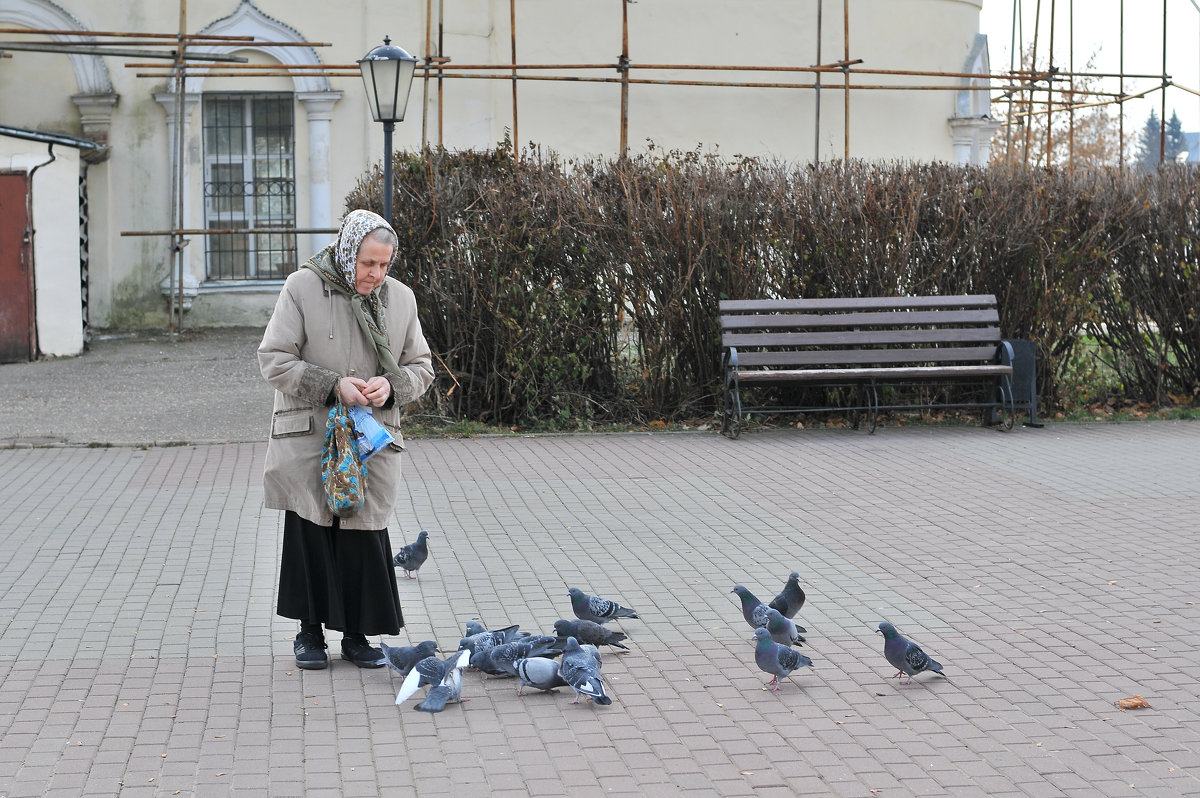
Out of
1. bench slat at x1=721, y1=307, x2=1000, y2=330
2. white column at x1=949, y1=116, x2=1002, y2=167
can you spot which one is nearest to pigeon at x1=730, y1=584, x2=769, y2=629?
bench slat at x1=721, y1=307, x2=1000, y2=330

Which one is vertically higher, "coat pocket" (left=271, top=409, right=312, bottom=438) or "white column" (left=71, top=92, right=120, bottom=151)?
"white column" (left=71, top=92, right=120, bottom=151)

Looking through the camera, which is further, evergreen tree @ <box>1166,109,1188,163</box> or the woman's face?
evergreen tree @ <box>1166,109,1188,163</box>

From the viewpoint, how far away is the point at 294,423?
5.35 m

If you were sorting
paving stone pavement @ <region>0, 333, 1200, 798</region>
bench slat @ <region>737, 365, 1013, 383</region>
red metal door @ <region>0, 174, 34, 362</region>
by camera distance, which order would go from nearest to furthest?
paving stone pavement @ <region>0, 333, 1200, 798</region>, bench slat @ <region>737, 365, 1013, 383</region>, red metal door @ <region>0, 174, 34, 362</region>

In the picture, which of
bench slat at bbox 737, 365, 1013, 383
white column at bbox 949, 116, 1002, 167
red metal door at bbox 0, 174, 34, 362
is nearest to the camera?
bench slat at bbox 737, 365, 1013, 383

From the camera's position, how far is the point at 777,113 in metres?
21.4

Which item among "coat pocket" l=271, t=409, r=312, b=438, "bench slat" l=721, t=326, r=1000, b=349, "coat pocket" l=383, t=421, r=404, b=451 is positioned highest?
"bench slat" l=721, t=326, r=1000, b=349

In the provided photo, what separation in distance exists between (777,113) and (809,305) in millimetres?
10519

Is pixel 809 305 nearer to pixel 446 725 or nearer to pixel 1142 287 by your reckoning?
pixel 1142 287

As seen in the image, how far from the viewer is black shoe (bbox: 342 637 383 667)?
5520 millimetres

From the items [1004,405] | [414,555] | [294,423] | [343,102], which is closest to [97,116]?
[343,102]

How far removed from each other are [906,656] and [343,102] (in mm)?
16975

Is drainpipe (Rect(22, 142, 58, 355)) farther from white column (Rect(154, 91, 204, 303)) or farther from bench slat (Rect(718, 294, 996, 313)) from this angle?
bench slat (Rect(718, 294, 996, 313))

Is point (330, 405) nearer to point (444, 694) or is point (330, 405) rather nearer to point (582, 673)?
point (444, 694)
